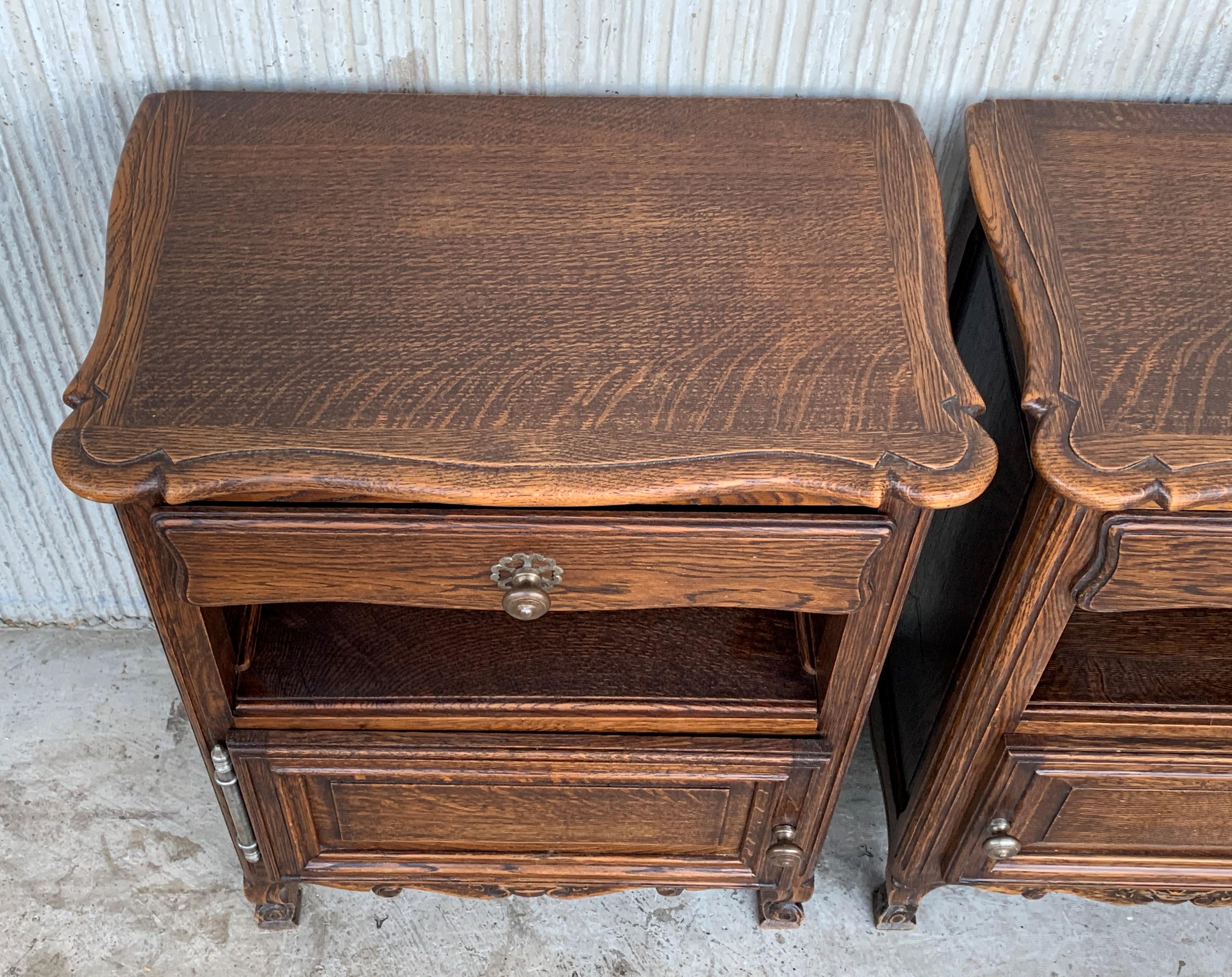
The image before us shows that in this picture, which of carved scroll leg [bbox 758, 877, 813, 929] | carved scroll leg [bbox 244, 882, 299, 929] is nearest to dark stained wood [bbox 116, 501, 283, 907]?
carved scroll leg [bbox 244, 882, 299, 929]

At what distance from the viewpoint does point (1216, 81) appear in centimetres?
82

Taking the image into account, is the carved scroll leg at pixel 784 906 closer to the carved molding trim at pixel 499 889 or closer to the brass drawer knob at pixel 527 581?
the carved molding trim at pixel 499 889

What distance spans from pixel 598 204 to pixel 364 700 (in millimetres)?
373

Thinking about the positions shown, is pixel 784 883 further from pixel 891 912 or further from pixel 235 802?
pixel 235 802

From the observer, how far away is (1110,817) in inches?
33.2

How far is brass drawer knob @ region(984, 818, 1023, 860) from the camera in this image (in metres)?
0.84

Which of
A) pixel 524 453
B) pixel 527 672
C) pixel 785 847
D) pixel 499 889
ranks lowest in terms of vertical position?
pixel 499 889

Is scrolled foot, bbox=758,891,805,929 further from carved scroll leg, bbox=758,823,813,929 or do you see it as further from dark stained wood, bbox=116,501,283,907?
dark stained wood, bbox=116,501,283,907

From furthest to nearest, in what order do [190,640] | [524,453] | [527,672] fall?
[527,672] < [190,640] < [524,453]

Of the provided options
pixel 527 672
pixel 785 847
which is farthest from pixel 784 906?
pixel 527 672

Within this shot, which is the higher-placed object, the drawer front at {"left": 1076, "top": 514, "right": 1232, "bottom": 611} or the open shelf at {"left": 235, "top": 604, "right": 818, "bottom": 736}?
the drawer front at {"left": 1076, "top": 514, "right": 1232, "bottom": 611}

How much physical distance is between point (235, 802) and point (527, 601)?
33 centimetres

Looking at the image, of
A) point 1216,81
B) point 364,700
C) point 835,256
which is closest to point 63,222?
point 364,700

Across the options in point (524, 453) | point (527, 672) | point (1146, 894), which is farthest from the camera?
point (1146, 894)
